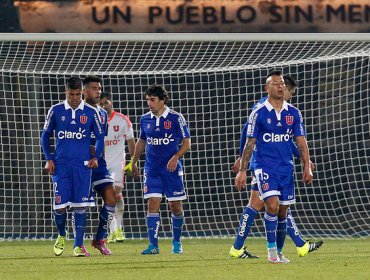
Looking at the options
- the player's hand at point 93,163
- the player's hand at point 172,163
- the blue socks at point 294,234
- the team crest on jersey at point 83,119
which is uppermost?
the team crest on jersey at point 83,119

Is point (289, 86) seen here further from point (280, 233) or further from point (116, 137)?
point (116, 137)

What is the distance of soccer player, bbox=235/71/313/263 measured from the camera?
36.1 feet

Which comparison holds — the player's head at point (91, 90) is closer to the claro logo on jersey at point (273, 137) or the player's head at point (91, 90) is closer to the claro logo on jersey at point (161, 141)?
the claro logo on jersey at point (161, 141)

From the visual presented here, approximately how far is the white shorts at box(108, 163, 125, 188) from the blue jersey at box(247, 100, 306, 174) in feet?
13.0

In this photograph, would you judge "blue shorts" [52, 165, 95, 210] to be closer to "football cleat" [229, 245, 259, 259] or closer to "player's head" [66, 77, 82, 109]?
"player's head" [66, 77, 82, 109]

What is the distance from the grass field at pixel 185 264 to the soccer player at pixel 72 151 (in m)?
0.48

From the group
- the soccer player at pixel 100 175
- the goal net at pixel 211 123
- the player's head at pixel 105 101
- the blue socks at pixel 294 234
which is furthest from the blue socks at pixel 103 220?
the goal net at pixel 211 123

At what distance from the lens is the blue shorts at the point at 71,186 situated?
1220 cm

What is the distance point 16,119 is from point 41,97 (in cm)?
37

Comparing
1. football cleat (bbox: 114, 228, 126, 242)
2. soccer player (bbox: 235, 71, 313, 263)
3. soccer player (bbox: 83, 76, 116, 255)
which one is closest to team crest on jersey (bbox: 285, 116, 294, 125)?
soccer player (bbox: 235, 71, 313, 263)

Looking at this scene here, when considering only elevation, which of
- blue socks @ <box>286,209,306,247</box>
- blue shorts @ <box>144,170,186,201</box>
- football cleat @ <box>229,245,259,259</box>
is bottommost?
football cleat @ <box>229,245,259,259</box>

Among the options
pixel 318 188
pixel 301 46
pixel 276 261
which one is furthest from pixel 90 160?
pixel 318 188

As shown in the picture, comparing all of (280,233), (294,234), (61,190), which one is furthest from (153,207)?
(280,233)

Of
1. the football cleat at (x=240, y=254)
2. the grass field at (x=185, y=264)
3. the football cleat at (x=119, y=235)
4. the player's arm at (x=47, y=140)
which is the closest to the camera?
the grass field at (x=185, y=264)
